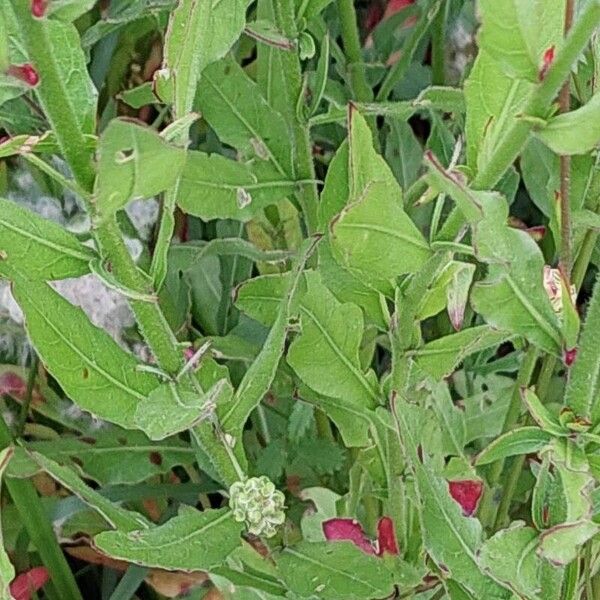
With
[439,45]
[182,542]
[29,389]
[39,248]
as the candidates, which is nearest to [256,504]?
[182,542]

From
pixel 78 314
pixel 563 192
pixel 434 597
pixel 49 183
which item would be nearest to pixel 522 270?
pixel 563 192

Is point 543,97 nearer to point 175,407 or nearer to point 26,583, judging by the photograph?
point 175,407

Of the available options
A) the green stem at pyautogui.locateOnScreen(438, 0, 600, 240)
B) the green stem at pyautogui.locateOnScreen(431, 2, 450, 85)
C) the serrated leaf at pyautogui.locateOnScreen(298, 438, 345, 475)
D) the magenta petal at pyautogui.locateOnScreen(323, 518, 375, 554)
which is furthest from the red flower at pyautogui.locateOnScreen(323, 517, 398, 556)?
the green stem at pyautogui.locateOnScreen(431, 2, 450, 85)

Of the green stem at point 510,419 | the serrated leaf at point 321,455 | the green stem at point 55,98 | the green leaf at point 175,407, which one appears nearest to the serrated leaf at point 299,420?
the serrated leaf at point 321,455

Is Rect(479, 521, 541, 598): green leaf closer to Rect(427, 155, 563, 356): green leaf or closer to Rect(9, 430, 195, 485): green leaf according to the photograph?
Rect(427, 155, 563, 356): green leaf

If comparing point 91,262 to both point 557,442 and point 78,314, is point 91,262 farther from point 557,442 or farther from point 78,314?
point 557,442

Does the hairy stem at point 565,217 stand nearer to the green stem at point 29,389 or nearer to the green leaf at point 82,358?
the green leaf at point 82,358

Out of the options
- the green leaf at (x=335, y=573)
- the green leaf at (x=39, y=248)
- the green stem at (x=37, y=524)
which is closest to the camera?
the green leaf at (x=39, y=248)
